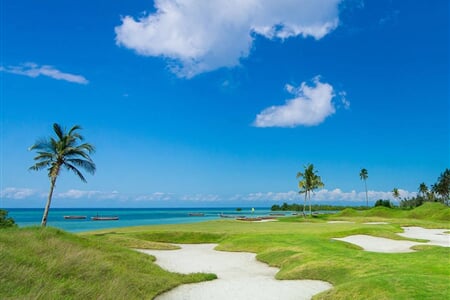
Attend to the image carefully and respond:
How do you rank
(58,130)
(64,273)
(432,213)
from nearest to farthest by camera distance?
(64,273) → (58,130) → (432,213)

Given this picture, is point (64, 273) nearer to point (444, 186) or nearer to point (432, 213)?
point (432, 213)

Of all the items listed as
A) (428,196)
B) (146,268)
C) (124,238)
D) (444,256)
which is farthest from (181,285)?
(428,196)

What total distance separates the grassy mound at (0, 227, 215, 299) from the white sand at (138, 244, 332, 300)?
108cm

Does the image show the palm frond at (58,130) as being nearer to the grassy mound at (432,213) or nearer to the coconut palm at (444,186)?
the grassy mound at (432,213)

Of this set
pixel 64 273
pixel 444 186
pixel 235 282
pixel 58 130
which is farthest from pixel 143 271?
pixel 444 186

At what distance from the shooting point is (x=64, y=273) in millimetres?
11383

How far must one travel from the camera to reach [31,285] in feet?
30.2

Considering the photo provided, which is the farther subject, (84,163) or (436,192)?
(436,192)

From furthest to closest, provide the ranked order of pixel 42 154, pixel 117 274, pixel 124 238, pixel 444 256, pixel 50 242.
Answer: pixel 42 154, pixel 124 238, pixel 444 256, pixel 50 242, pixel 117 274

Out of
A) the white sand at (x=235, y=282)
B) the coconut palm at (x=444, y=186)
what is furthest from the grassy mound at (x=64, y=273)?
the coconut palm at (x=444, y=186)

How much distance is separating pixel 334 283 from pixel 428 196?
163 m

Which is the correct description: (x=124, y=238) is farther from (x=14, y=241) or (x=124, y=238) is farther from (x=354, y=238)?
(x=354, y=238)

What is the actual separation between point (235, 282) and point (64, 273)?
776 cm

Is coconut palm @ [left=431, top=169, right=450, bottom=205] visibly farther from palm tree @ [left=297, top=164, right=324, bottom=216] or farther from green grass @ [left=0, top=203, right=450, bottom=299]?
green grass @ [left=0, top=203, right=450, bottom=299]
